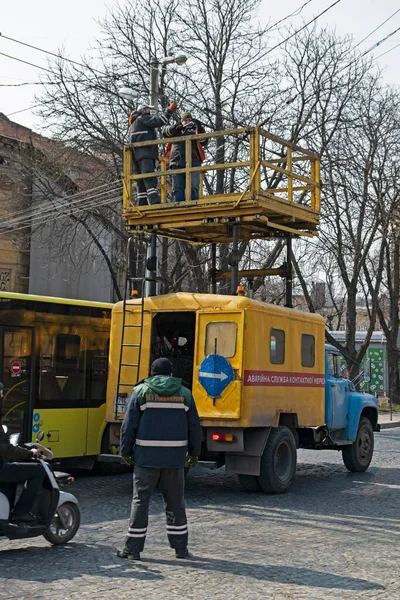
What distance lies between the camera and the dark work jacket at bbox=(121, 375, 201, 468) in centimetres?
786

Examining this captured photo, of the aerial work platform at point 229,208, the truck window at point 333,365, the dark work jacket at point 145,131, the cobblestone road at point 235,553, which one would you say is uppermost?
the dark work jacket at point 145,131

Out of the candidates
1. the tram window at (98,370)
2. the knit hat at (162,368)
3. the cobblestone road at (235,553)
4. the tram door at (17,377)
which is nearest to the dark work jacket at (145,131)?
the tram window at (98,370)

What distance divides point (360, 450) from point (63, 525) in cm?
814

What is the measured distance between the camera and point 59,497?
27.4 feet

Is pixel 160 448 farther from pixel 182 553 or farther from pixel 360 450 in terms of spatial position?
pixel 360 450

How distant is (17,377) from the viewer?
13227 mm

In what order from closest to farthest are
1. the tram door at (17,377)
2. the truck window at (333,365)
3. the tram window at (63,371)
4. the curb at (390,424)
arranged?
1. the tram door at (17,377)
2. the tram window at (63,371)
3. the truck window at (333,365)
4. the curb at (390,424)

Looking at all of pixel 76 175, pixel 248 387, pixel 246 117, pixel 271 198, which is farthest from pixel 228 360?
pixel 76 175

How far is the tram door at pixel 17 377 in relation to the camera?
13.0 meters

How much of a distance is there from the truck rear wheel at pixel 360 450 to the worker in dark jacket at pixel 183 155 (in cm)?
523

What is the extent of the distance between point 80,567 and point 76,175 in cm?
2325

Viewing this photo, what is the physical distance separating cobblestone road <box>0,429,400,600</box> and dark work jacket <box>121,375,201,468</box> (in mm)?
939

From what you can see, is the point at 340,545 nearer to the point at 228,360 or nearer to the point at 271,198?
the point at 228,360

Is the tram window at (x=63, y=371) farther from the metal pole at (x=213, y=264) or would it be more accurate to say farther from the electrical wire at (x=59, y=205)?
the electrical wire at (x=59, y=205)
